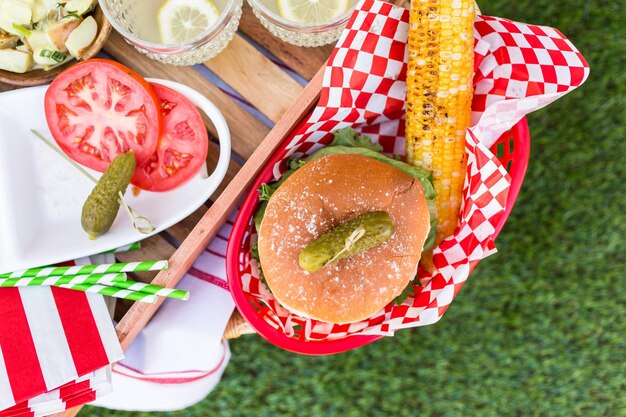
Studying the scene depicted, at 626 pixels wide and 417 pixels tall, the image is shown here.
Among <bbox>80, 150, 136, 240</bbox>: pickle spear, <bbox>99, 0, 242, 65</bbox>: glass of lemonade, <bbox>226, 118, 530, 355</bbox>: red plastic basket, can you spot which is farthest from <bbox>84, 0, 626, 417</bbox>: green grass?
<bbox>99, 0, 242, 65</bbox>: glass of lemonade

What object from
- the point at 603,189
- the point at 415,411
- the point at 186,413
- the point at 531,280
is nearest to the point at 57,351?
the point at 186,413

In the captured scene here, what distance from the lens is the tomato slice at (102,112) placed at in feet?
5.03

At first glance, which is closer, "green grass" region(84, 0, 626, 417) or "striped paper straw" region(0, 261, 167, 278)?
"striped paper straw" region(0, 261, 167, 278)

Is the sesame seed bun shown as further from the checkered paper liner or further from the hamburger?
the checkered paper liner

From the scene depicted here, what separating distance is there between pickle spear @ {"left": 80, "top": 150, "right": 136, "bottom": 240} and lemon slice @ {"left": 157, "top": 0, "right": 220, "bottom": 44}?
0.33 metres

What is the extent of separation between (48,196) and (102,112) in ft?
0.93

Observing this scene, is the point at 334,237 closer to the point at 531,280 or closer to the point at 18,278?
the point at 18,278

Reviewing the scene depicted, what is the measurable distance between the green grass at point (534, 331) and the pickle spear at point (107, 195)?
102cm

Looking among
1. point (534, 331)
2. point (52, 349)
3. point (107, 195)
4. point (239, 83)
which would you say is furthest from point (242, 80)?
point (534, 331)

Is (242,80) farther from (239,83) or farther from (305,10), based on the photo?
(305,10)

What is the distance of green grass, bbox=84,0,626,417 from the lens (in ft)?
7.69

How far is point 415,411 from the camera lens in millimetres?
2422

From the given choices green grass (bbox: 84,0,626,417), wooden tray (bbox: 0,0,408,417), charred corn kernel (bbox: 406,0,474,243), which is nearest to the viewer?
charred corn kernel (bbox: 406,0,474,243)

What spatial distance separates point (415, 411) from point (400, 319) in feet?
3.25
